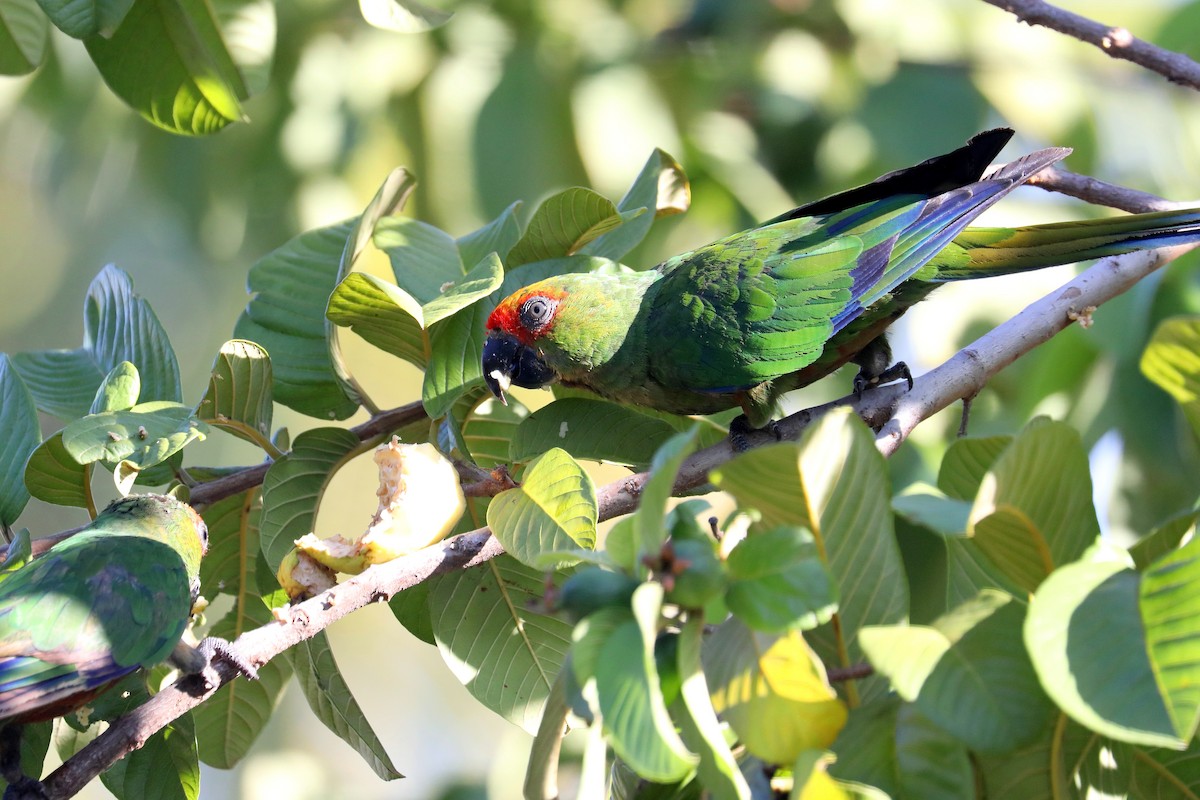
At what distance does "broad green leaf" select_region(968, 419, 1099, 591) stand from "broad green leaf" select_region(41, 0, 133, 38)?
1.97 metres

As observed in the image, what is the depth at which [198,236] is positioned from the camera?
6277 millimetres

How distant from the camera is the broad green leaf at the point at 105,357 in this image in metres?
2.11

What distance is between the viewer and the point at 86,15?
2.05 metres

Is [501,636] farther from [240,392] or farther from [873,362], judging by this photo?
[873,362]

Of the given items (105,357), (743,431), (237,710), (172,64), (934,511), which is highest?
(172,64)

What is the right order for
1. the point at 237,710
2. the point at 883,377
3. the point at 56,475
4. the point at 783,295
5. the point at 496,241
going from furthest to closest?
the point at 883,377 → the point at 783,295 → the point at 496,241 → the point at 237,710 → the point at 56,475

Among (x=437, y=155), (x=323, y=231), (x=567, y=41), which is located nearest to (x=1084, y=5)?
(x=567, y=41)

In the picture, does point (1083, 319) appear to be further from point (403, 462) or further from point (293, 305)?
point (293, 305)

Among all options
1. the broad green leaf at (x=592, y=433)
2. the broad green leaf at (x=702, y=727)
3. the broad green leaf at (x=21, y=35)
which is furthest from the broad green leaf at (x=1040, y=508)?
the broad green leaf at (x=21, y=35)

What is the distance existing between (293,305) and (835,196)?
1.45m

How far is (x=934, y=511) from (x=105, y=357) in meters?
1.89

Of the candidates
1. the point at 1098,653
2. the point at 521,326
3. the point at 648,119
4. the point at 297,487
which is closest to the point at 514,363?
the point at 521,326

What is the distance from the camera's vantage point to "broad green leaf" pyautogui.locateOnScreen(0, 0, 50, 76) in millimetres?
2377

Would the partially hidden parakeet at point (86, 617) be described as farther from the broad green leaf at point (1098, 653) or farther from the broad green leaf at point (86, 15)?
the broad green leaf at point (1098, 653)
